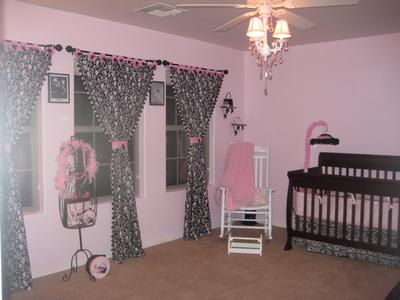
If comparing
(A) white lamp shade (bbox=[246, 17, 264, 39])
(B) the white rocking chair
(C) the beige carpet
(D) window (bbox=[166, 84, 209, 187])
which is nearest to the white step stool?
(C) the beige carpet

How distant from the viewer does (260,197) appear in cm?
489

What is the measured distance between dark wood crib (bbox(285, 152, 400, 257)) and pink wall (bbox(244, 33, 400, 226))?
37cm

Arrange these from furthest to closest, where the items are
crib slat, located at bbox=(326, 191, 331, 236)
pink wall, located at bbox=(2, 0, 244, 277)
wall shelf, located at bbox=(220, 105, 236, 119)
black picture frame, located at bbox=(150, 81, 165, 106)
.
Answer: wall shelf, located at bbox=(220, 105, 236, 119)
black picture frame, located at bbox=(150, 81, 165, 106)
crib slat, located at bbox=(326, 191, 331, 236)
pink wall, located at bbox=(2, 0, 244, 277)

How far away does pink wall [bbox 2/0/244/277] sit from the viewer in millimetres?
3613

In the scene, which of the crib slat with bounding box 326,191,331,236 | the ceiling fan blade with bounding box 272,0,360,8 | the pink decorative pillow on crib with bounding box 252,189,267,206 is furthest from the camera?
the pink decorative pillow on crib with bounding box 252,189,267,206

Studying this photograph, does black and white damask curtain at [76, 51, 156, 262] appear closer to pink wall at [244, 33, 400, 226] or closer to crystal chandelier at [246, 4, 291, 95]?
crystal chandelier at [246, 4, 291, 95]

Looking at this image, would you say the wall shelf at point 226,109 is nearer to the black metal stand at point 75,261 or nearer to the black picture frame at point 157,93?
the black picture frame at point 157,93

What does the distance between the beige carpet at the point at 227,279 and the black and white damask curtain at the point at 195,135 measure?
1.75ft

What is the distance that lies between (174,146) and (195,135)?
34 cm

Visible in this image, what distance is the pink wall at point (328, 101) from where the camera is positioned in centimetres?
470

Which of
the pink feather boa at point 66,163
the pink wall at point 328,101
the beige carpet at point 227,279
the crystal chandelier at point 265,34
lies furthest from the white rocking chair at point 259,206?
the crystal chandelier at point 265,34

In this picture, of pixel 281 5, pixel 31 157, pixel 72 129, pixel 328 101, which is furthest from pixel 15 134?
pixel 328 101

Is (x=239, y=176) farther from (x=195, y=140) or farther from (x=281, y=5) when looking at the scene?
(x=281, y=5)

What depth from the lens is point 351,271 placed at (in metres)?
3.85
